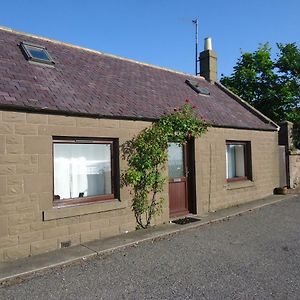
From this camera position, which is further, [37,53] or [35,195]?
[37,53]

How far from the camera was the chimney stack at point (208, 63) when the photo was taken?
54.6 ft

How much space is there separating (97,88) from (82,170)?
2.34 meters

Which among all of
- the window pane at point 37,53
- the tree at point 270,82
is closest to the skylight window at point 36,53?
the window pane at point 37,53

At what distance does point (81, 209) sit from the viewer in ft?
25.7

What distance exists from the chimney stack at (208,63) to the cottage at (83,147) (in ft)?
11.8

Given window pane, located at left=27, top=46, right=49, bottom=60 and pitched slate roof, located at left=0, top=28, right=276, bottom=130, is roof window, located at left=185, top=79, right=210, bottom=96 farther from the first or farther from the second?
window pane, located at left=27, top=46, right=49, bottom=60

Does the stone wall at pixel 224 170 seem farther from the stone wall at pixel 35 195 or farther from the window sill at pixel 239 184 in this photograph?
the stone wall at pixel 35 195

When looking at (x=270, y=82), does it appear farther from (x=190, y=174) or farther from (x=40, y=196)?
(x=40, y=196)

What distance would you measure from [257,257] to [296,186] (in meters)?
10.1

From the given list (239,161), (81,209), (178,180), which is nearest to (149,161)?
(178,180)

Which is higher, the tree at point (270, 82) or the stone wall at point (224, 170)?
the tree at point (270, 82)

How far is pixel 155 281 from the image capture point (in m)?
5.65

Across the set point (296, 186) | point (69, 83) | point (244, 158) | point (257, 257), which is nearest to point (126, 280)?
point (257, 257)

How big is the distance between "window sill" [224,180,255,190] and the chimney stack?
5.35m
